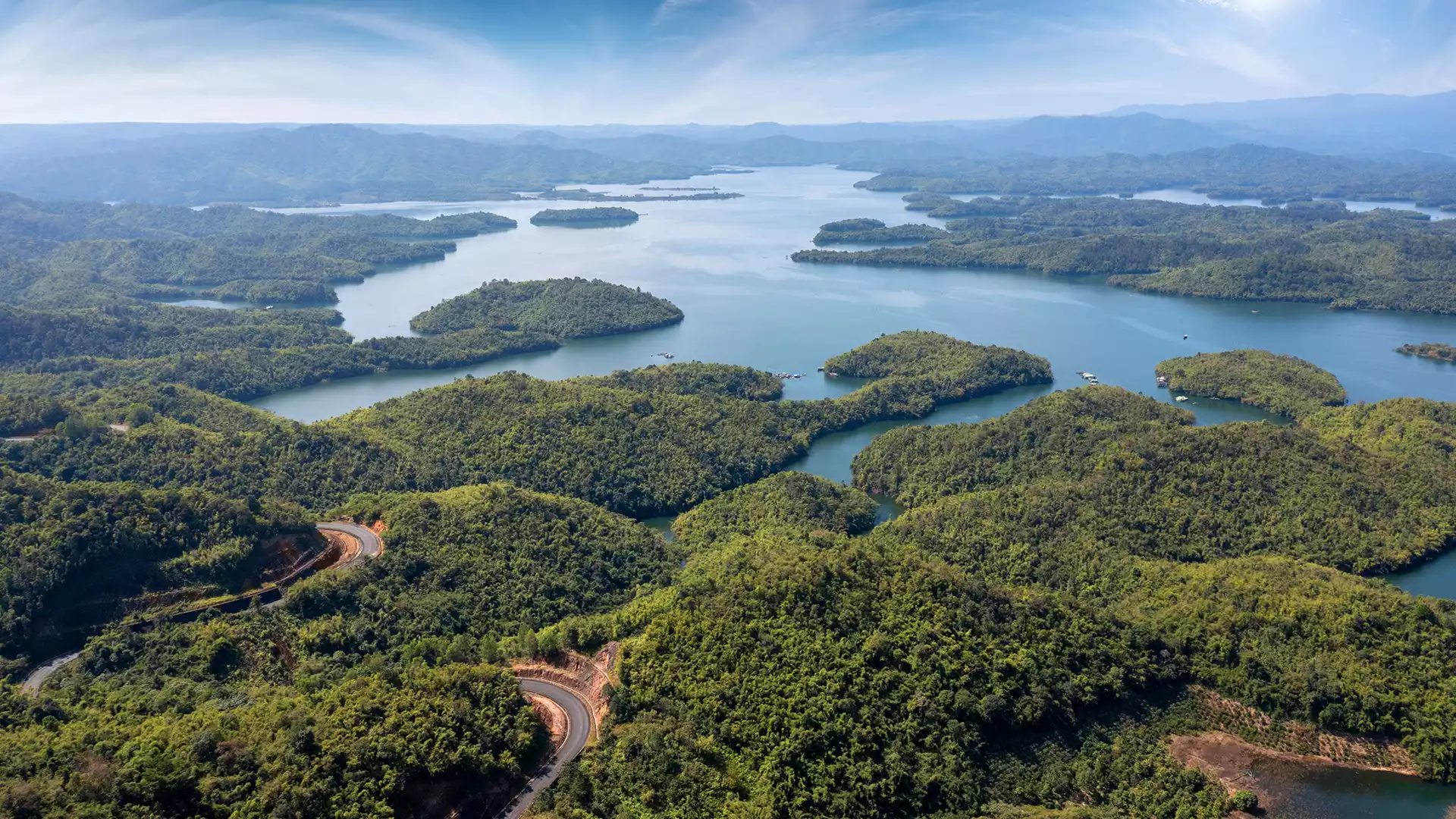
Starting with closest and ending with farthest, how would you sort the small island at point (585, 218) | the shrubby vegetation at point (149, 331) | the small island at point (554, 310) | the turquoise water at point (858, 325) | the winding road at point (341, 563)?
the winding road at point (341, 563)
the turquoise water at point (858, 325)
the shrubby vegetation at point (149, 331)
the small island at point (554, 310)
the small island at point (585, 218)

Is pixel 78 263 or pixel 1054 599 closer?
pixel 1054 599

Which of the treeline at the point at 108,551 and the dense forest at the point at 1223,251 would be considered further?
the dense forest at the point at 1223,251

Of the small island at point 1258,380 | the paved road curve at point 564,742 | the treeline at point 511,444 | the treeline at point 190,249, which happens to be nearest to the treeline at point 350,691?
the paved road curve at point 564,742

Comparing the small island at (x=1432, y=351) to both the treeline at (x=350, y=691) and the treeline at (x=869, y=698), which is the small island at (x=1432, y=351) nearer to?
the treeline at (x=869, y=698)

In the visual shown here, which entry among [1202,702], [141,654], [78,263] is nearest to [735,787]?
[1202,702]

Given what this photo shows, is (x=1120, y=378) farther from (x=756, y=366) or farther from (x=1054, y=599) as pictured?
(x=1054, y=599)

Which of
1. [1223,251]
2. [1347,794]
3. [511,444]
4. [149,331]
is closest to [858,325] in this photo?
[511,444]

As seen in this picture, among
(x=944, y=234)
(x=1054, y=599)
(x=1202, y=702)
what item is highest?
(x=944, y=234)

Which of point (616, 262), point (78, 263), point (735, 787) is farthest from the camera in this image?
point (616, 262)
